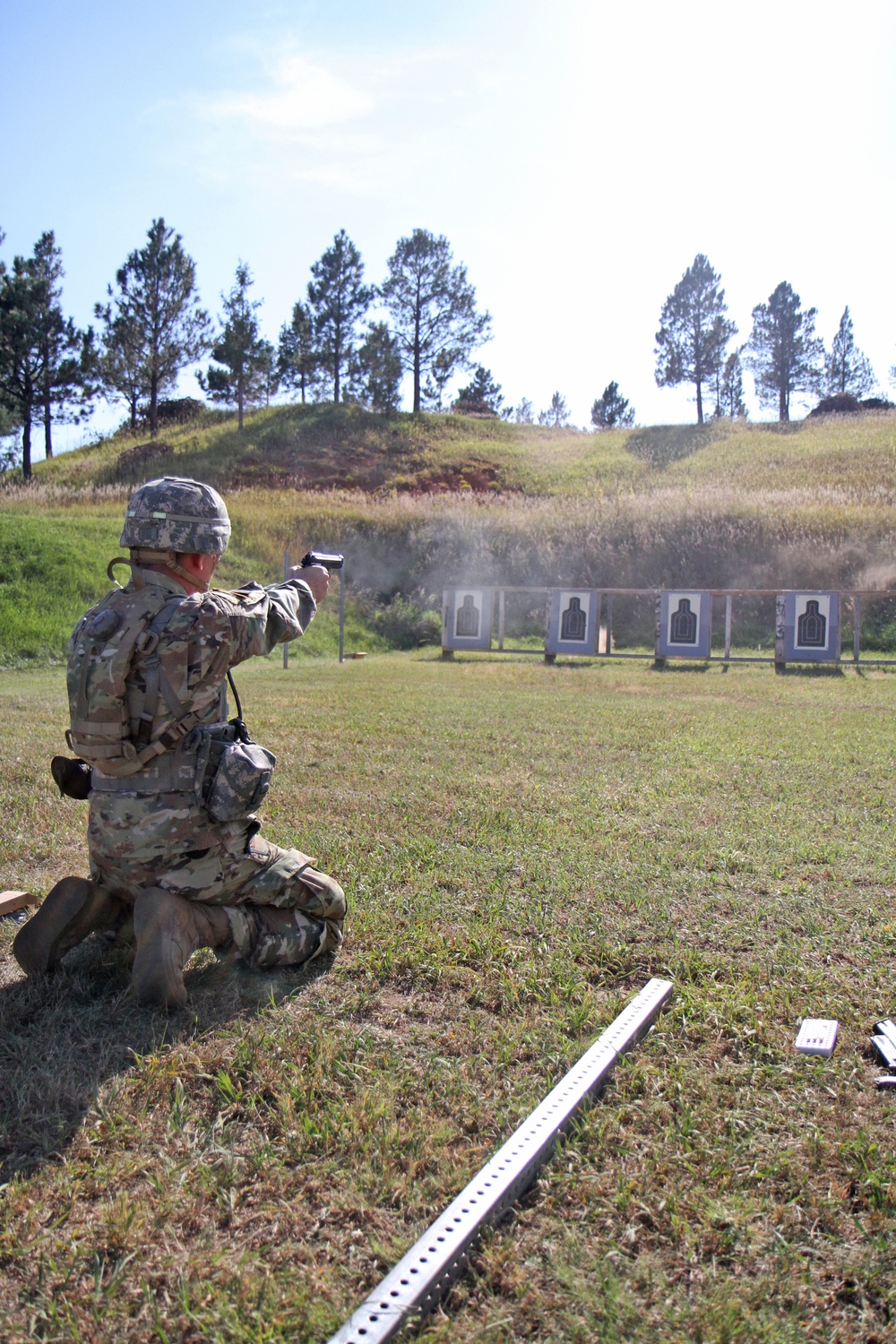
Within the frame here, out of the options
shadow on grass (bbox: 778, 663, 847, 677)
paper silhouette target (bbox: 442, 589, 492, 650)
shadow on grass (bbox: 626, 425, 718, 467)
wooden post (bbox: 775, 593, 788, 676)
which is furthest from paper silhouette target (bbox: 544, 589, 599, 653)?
shadow on grass (bbox: 626, 425, 718, 467)

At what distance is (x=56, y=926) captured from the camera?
2.97 metres

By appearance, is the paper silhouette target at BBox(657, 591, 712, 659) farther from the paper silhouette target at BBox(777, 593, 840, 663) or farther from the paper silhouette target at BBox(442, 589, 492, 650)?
the paper silhouette target at BBox(442, 589, 492, 650)

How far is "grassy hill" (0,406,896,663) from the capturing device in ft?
61.6

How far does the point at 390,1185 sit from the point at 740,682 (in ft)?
40.6

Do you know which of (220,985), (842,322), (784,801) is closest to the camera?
(220,985)

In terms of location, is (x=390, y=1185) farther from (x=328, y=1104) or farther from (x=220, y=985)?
(x=220, y=985)

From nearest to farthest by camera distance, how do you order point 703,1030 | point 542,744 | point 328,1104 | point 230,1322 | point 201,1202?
point 230,1322, point 201,1202, point 328,1104, point 703,1030, point 542,744

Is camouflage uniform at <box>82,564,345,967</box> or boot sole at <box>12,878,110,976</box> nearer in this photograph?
camouflage uniform at <box>82,564,345,967</box>

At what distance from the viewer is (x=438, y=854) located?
439cm

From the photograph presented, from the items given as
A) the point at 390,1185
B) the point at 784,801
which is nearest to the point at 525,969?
the point at 390,1185

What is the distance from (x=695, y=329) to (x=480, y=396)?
42.2 feet

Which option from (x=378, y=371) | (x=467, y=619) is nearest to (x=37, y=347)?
(x=378, y=371)

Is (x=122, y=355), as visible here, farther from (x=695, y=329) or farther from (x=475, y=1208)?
(x=475, y=1208)

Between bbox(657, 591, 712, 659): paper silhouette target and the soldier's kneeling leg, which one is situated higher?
bbox(657, 591, 712, 659): paper silhouette target
